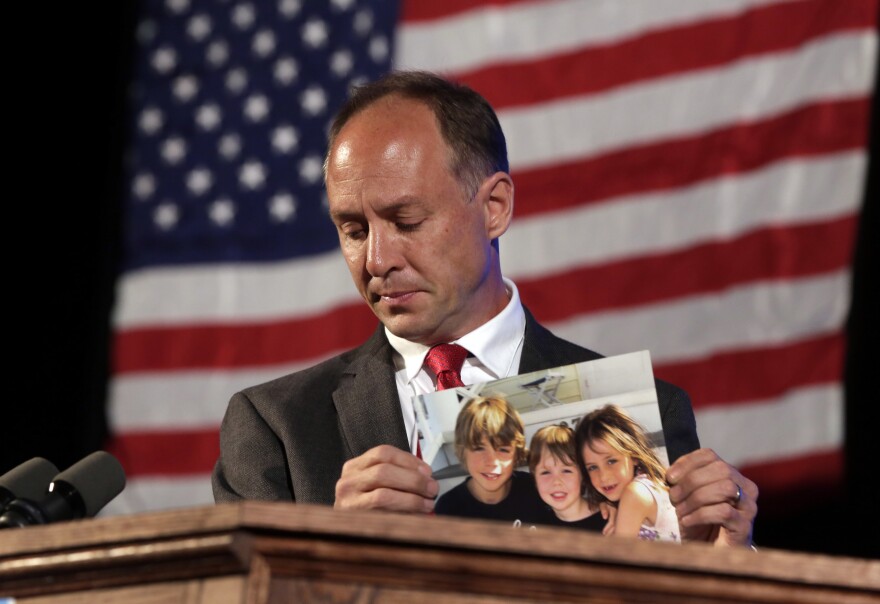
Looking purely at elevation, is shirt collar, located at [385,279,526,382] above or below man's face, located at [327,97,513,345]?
below

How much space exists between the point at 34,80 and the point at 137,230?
2.15 feet

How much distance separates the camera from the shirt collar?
2.02 meters

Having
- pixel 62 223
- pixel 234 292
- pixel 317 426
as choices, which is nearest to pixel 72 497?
pixel 317 426

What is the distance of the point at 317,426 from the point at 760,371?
199cm

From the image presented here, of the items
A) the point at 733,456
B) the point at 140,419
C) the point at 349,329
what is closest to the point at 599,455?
the point at 733,456

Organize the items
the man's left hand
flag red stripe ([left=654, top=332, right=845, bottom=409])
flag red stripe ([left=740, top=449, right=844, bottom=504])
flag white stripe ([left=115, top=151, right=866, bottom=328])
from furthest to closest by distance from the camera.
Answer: flag white stripe ([left=115, top=151, right=866, bottom=328]) → flag red stripe ([left=654, top=332, right=845, bottom=409]) → flag red stripe ([left=740, top=449, right=844, bottom=504]) → the man's left hand

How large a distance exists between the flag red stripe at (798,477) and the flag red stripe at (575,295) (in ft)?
1.80

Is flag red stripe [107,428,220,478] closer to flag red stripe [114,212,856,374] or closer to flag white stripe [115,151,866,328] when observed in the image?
flag red stripe [114,212,856,374]

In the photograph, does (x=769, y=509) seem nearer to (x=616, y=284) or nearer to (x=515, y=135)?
(x=616, y=284)

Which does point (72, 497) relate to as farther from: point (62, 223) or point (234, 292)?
point (62, 223)

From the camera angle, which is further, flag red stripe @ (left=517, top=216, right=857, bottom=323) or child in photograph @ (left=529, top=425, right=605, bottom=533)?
flag red stripe @ (left=517, top=216, right=857, bottom=323)

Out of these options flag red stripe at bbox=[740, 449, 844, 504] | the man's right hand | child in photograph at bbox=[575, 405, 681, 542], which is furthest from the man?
flag red stripe at bbox=[740, 449, 844, 504]

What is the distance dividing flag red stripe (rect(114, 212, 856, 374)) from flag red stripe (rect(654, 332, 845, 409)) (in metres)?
0.22

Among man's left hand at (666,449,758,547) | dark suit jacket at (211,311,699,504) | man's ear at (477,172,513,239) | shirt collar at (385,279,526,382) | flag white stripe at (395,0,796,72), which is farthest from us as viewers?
flag white stripe at (395,0,796,72)
